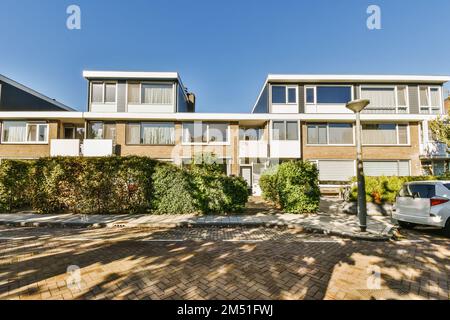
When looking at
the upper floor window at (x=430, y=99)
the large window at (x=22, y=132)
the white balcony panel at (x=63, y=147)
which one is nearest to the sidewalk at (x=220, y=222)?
the white balcony panel at (x=63, y=147)

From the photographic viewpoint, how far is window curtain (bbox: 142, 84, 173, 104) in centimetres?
1712

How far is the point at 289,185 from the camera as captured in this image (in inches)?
374

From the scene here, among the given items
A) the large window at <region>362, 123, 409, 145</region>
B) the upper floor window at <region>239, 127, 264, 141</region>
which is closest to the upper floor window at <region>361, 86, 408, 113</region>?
the large window at <region>362, 123, 409, 145</region>

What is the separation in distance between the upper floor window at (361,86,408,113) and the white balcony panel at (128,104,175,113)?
634 inches

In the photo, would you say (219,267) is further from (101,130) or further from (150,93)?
(101,130)

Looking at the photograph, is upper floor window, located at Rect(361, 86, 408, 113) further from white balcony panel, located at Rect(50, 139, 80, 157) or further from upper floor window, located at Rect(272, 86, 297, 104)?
white balcony panel, located at Rect(50, 139, 80, 157)

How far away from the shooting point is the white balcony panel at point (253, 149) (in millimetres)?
16828

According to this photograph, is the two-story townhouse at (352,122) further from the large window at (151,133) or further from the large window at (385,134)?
the large window at (151,133)

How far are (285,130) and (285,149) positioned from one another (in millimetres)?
1541

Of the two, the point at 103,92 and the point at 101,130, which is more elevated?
the point at 103,92

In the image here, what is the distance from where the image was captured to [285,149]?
16688mm

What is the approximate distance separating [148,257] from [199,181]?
5.20 meters

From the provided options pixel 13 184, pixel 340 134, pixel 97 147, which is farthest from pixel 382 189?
pixel 97 147
